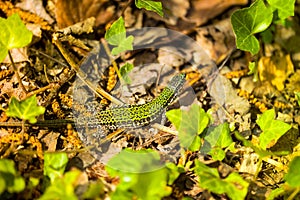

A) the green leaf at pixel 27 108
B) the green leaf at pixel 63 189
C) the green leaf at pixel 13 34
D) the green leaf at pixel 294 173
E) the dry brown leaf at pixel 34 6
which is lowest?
the green leaf at pixel 63 189

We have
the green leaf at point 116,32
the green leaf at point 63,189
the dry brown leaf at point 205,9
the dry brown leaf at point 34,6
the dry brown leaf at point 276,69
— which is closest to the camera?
Answer: the green leaf at point 63,189

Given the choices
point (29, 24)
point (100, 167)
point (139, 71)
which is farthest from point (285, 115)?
point (29, 24)

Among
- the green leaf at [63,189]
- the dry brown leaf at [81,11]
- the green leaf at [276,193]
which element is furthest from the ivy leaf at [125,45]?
the green leaf at [276,193]

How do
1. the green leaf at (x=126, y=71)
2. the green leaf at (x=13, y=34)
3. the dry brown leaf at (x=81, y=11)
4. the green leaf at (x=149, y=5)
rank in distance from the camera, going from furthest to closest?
the dry brown leaf at (x=81, y=11) → the green leaf at (x=126, y=71) → the green leaf at (x=149, y=5) → the green leaf at (x=13, y=34)

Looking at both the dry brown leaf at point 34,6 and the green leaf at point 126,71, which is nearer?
the green leaf at point 126,71

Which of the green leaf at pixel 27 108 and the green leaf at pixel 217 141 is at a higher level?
the green leaf at pixel 27 108

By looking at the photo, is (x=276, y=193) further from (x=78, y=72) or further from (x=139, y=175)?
(x=78, y=72)

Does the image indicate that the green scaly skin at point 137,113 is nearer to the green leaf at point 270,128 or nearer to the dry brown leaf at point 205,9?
the green leaf at point 270,128
